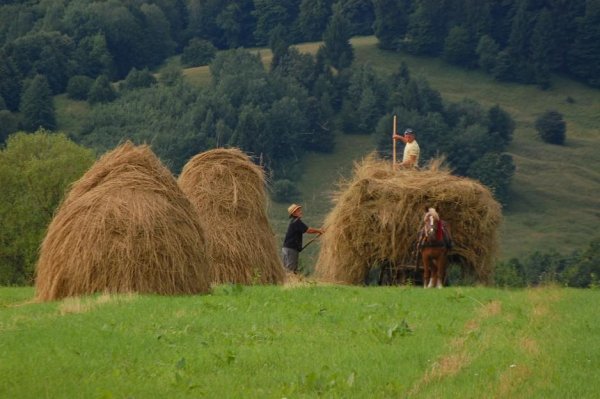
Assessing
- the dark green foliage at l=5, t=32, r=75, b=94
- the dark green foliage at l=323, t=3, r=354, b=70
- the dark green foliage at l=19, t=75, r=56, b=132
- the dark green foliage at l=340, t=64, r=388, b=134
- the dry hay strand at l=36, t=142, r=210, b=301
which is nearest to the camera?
the dry hay strand at l=36, t=142, r=210, b=301

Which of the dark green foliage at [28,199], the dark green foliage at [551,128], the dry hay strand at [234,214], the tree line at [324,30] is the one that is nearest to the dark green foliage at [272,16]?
the tree line at [324,30]

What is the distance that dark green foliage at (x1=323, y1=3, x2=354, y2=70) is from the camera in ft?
560

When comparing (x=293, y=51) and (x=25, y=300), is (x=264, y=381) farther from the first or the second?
(x=293, y=51)

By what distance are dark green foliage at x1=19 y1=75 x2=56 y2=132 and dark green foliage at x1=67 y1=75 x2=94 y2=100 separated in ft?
37.1

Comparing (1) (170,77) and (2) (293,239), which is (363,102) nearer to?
(1) (170,77)

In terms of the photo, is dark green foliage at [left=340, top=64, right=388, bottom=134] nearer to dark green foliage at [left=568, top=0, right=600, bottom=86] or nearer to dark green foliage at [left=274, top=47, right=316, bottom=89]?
dark green foliage at [left=274, top=47, right=316, bottom=89]

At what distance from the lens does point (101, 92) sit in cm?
15050

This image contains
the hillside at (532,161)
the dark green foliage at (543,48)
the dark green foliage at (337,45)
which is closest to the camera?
the hillside at (532,161)

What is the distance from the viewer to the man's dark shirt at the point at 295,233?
3152 cm

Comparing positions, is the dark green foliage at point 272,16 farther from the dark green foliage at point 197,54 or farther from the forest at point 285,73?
the dark green foliage at point 197,54

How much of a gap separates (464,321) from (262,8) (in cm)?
18072

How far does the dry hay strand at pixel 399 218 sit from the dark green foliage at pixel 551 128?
107 metres

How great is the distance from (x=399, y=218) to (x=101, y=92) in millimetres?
123520

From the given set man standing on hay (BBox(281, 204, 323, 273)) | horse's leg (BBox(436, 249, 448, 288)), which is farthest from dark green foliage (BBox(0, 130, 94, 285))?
horse's leg (BBox(436, 249, 448, 288))
